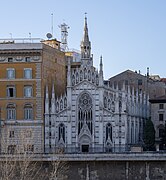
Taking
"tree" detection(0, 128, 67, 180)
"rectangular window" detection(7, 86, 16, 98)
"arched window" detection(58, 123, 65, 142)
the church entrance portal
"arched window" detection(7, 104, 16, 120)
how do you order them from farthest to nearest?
1. "rectangular window" detection(7, 86, 16, 98)
2. "arched window" detection(7, 104, 16, 120)
3. "arched window" detection(58, 123, 65, 142)
4. the church entrance portal
5. "tree" detection(0, 128, 67, 180)

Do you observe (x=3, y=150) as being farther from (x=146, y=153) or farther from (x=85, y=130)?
(x=146, y=153)

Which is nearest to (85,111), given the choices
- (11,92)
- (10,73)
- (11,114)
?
(11,114)

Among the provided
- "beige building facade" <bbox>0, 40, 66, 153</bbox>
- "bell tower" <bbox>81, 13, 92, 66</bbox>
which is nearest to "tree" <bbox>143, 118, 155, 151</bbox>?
"bell tower" <bbox>81, 13, 92, 66</bbox>

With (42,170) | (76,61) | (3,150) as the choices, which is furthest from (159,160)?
(76,61)

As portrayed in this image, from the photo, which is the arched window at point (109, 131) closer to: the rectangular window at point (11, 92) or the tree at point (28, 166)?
the tree at point (28, 166)

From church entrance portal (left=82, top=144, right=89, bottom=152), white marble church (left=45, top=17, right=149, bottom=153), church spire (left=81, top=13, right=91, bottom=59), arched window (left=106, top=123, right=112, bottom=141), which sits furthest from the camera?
church spire (left=81, top=13, right=91, bottom=59)

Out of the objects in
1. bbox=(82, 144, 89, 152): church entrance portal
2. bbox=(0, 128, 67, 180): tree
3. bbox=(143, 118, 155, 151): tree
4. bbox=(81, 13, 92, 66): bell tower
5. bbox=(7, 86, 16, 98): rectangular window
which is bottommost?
bbox=(0, 128, 67, 180): tree

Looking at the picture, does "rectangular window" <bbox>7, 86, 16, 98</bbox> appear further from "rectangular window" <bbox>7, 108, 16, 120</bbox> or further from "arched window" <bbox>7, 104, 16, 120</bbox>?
"rectangular window" <bbox>7, 108, 16, 120</bbox>

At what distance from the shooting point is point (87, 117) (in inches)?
3307

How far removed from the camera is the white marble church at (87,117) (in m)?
82.6

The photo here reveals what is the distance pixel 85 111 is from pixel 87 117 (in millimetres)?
755

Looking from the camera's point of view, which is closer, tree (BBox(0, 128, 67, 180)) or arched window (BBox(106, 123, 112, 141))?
tree (BBox(0, 128, 67, 180))

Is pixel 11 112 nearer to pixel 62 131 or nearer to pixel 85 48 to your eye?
pixel 62 131

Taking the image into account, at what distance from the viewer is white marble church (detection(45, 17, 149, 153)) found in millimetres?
82625
